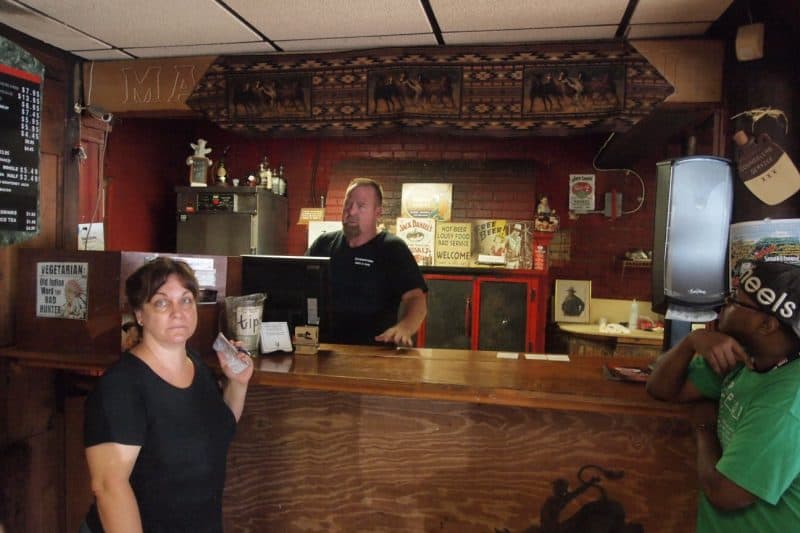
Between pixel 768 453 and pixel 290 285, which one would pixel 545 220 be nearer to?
pixel 290 285

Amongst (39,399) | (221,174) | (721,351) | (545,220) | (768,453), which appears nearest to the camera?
(768,453)

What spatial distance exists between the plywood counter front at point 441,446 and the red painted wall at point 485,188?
3.59 metres

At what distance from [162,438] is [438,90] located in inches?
78.6

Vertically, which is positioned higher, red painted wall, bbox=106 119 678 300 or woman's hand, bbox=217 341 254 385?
red painted wall, bbox=106 119 678 300

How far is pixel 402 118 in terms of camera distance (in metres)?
2.71

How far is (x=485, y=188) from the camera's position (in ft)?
18.4

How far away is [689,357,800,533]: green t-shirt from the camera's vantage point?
3.76ft

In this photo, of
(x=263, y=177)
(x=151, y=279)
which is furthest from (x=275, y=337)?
(x=263, y=177)

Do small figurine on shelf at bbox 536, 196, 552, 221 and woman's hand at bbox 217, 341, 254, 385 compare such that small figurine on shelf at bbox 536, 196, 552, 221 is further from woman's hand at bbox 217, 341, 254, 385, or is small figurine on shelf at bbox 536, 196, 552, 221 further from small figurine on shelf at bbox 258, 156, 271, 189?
woman's hand at bbox 217, 341, 254, 385

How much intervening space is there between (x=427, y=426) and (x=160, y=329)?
3.27 feet

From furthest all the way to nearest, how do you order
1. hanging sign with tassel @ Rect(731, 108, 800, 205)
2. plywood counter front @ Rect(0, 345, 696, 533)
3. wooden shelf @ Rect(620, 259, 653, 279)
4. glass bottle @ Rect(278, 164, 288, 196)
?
glass bottle @ Rect(278, 164, 288, 196) → wooden shelf @ Rect(620, 259, 653, 279) → hanging sign with tassel @ Rect(731, 108, 800, 205) → plywood counter front @ Rect(0, 345, 696, 533)

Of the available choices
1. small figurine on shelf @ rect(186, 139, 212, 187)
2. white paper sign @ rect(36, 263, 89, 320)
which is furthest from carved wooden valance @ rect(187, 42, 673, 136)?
small figurine on shelf @ rect(186, 139, 212, 187)

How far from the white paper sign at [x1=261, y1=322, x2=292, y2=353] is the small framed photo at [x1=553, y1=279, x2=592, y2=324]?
13.2ft

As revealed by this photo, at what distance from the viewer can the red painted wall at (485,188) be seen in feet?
17.8
